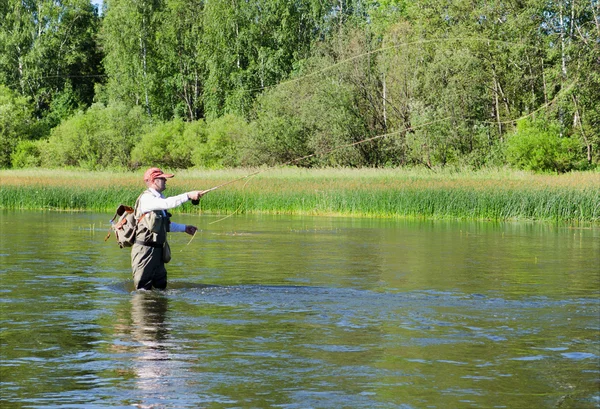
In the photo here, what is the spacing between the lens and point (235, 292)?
12.1 m

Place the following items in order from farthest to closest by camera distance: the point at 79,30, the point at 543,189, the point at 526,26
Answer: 1. the point at 79,30
2. the point at 526,26
3. the point at 543,189

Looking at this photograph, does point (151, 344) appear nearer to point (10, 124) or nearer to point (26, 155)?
point (26, 155)

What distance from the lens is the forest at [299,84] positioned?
138 ft

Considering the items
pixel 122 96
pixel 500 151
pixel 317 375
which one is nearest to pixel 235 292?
pixel 317 375

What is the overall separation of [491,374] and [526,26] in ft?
118

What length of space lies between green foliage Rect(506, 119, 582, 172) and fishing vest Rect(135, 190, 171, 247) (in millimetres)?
29532

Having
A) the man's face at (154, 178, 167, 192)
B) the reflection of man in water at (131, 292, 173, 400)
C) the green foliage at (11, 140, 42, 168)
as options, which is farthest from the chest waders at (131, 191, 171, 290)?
the green foliage at (11, 140, 42, 168)

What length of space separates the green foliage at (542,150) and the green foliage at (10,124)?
31684 mm

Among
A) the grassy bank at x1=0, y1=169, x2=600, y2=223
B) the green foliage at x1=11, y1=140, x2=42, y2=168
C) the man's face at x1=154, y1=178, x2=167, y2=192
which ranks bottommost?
the grassy bank at x1=0, y1=169, x2=600, y2=223

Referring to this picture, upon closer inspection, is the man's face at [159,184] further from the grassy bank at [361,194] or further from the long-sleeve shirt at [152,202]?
the grassy bank at [361,194]

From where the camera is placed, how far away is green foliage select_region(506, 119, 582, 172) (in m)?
39.2

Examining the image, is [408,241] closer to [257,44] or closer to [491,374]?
[491,374]

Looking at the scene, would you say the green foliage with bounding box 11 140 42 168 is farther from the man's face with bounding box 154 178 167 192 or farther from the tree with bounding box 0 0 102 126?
the man's face with bounding box 154 178 167 192

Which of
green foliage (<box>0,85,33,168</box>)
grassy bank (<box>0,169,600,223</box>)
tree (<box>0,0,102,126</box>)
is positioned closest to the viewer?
grassy bank (<box>0,169,600,223</box>)
